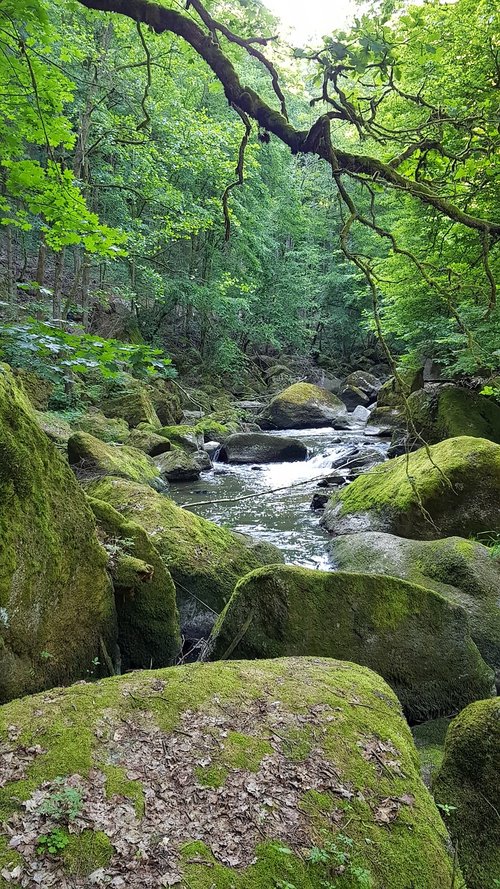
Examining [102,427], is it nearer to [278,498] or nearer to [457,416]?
[278,498]

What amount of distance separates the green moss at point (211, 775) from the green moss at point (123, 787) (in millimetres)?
255

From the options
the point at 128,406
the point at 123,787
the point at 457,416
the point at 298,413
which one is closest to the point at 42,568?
the point at 123,787

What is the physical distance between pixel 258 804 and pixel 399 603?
256 centimetres

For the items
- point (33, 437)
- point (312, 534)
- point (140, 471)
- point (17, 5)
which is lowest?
point (312, 534)

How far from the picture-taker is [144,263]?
18.6 m

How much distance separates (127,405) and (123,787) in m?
14.5

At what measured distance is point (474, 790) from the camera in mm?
2865

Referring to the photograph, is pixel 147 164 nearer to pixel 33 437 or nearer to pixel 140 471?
pixel 140 471

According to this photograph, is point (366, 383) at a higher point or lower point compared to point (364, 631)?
higher

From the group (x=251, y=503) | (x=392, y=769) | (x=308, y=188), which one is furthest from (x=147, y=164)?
(x=308, y=188)

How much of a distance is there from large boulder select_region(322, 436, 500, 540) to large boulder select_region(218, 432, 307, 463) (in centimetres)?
632

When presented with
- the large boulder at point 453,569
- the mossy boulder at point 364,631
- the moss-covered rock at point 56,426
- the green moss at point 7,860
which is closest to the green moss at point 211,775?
the green moss at point 7,860

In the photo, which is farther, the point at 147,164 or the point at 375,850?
the point at 147,164

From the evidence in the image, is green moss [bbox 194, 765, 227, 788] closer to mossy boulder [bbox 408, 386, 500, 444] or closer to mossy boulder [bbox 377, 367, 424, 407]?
mossy boulder [bbox 377, 367, 424, 407]
